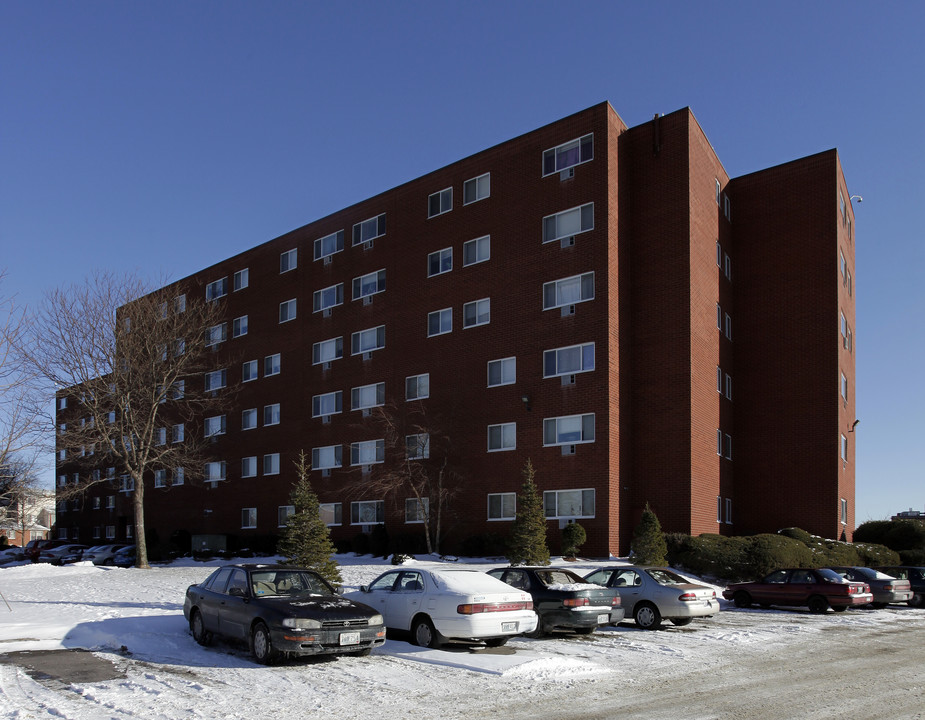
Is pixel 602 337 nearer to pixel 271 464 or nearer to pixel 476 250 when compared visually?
pixel 476 250

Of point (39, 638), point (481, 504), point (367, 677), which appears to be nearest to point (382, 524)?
point (481, 504)

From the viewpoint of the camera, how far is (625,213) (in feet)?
114

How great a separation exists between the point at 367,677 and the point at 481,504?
24027 millimetres

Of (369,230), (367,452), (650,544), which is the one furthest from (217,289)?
(650,544)

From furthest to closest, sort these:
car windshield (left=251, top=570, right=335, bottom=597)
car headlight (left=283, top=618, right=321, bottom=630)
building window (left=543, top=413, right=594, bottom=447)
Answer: building window (left=543, top=413, right=594, bottom=447) < car windshield (left=251, top=570, right=335, bottom=597) < car headlight (left=283, top=618, right=321, bottom=630)

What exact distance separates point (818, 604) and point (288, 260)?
3421cm

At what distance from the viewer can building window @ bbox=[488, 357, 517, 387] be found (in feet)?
115

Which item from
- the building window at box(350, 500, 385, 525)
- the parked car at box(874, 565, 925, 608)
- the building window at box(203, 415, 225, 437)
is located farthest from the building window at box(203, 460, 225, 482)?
the parked car at box(874, 565, 925, 608)

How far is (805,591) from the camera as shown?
69.6 ft

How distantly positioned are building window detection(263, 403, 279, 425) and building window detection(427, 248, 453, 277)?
43.5ft

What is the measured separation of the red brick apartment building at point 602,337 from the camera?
107ft

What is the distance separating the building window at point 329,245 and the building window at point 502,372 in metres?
12.8

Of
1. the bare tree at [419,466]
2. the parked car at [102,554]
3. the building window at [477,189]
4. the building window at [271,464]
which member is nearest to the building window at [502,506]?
the bare tree at [419,466]

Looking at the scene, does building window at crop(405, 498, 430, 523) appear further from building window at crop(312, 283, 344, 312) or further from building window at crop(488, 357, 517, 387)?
building window at crop(312, 283, 344, 312)
